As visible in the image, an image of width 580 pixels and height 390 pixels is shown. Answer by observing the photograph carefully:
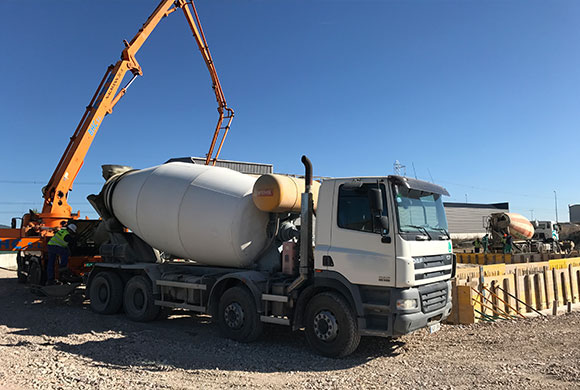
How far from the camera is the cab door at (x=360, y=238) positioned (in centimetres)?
680

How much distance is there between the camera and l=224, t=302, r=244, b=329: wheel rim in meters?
8.32

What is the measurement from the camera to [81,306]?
1238 cm

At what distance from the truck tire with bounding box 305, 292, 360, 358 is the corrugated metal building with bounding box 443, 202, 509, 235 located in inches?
1793

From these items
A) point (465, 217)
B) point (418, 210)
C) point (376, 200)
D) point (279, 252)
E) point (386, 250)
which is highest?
point (465, 217)

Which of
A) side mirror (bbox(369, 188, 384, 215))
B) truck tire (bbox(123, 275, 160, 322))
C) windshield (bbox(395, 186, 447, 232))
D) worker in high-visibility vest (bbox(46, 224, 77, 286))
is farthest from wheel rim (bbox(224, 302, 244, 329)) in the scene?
worker in high-visibility vest (bbox(46, 224, 77, 286))

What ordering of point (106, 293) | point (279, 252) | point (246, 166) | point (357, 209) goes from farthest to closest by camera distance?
→ point (246, 166), point (106, 293), point (279, 252), point (357, 209)

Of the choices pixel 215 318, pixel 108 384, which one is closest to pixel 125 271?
pixel 215 318

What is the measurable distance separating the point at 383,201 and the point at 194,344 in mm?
4296

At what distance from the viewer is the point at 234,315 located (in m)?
8.44

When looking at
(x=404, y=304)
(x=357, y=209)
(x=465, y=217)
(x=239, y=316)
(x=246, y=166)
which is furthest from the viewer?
(x=465, y=217)

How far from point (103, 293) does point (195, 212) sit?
388cm

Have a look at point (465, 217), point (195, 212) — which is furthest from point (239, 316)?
point (465, 217)

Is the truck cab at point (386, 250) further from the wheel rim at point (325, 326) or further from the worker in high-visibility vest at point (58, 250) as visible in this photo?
the worker in high-visibility vest at point (58, 250)

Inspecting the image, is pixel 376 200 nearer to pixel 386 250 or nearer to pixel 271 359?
pixel 386 250
